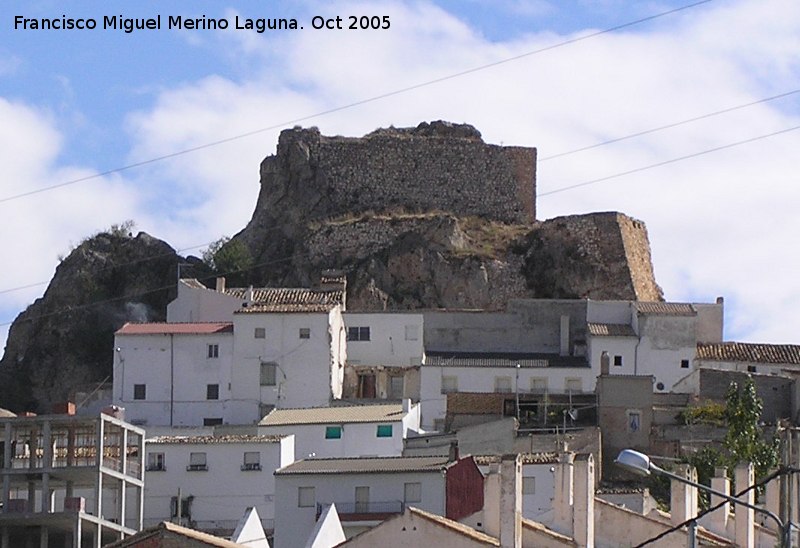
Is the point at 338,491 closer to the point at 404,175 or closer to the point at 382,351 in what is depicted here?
the point at 382,351

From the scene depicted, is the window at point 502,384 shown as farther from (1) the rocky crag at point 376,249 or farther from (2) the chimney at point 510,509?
(2) the chimney at point 510,509

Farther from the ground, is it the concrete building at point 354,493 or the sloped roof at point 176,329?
the sloped roof at point 176,329

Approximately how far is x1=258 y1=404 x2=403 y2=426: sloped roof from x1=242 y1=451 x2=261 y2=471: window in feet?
20.4

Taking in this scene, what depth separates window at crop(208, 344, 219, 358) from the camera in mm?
89375

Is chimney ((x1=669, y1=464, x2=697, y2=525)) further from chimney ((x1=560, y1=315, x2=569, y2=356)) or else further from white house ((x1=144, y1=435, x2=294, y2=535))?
chimney ((x1=560, y1=315, x2=569, y2=356))

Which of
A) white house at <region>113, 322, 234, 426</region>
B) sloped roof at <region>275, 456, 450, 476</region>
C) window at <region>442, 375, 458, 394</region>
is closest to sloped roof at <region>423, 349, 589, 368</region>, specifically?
window at <region>442, 375, 458, 394</region>

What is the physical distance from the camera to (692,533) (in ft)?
119

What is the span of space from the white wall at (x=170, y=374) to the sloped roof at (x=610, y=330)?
47.7 feet

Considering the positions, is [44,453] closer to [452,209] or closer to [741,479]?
[741,479]

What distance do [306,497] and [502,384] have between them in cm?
2493

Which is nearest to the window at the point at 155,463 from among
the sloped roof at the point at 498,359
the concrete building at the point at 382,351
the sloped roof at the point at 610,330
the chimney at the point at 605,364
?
the concrete building at the point at 382,351

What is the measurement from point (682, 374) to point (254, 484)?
24346mm

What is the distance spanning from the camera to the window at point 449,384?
293ft

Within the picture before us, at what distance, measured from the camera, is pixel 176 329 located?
90062mm
